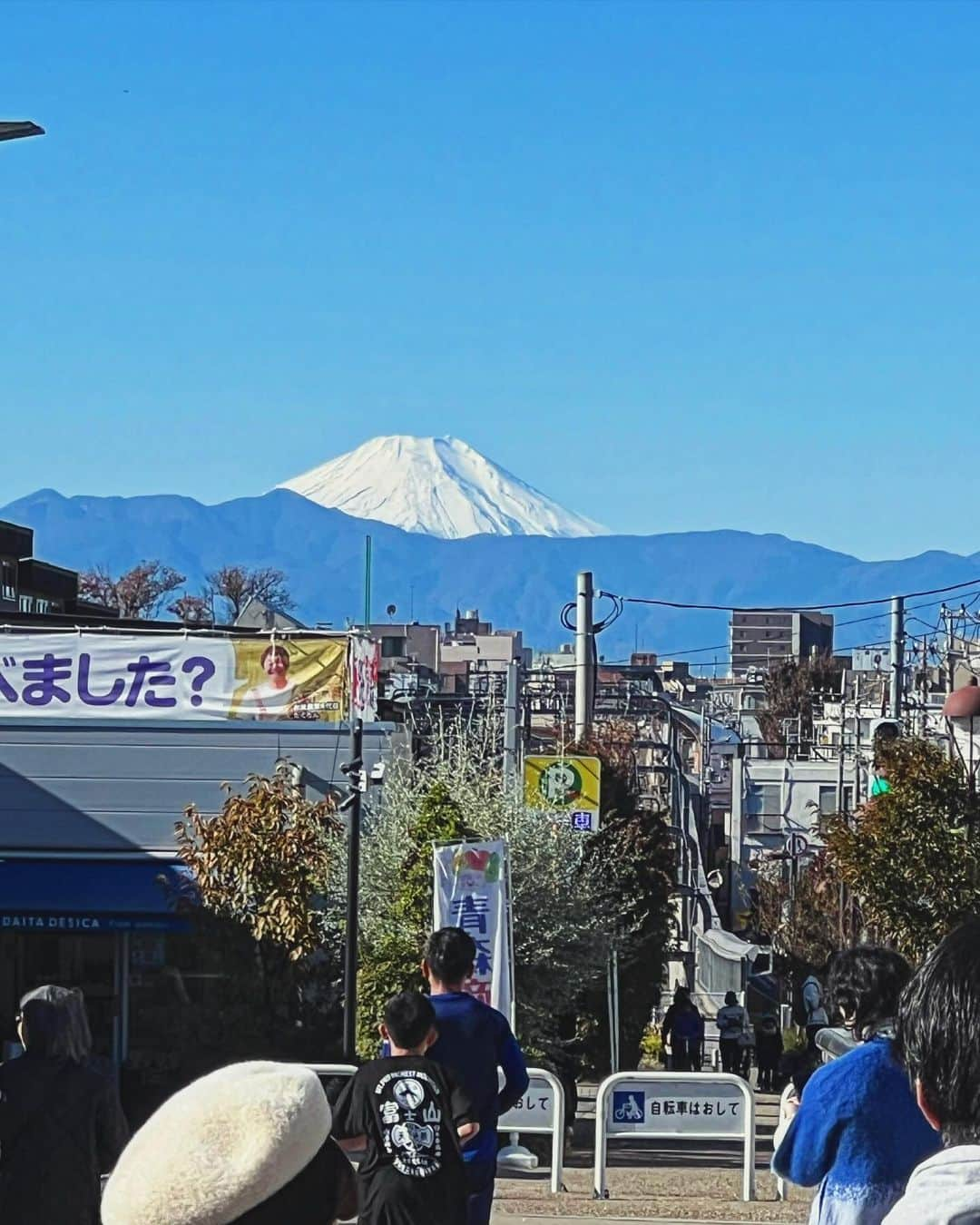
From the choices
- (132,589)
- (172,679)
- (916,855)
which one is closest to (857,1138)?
(916,855)

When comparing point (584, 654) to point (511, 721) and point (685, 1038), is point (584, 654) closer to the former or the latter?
point (685, 1038)

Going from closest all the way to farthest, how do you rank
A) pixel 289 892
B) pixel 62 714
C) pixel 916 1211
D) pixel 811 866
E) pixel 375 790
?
pixel 916 1211 < pixel 289 892 < pixel 375 790 < pixel 62 714 < pixel 811 866

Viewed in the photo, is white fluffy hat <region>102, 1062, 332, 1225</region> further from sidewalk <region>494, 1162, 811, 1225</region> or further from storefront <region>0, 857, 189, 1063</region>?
storefront <region>0, 857, 189, 1063</region>

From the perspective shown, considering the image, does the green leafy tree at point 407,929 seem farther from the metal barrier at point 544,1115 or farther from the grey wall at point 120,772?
the grey wall at point 120,772

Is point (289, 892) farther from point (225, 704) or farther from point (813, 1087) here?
point (813, 1087)

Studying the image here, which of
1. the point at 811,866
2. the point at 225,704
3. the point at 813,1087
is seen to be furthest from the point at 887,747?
the point at 811,866

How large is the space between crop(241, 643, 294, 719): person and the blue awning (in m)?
2.25

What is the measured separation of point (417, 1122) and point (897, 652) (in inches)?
1135

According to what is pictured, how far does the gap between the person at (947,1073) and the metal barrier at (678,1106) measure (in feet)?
34.7

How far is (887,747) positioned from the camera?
17.7m

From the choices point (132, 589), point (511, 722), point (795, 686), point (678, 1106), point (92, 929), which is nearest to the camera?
point (678, 1106)

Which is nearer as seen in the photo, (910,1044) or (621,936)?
(910,1044)

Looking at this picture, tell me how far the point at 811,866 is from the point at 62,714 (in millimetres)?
17416

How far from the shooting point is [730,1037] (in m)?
26.9
